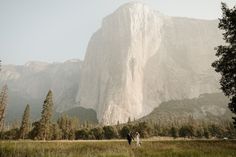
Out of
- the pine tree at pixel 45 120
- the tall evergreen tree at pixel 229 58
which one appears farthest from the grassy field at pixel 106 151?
the pine tree at pixel 45 120

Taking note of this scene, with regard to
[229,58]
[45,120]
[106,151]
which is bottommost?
[106,151]

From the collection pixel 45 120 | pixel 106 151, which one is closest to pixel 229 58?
pixel 106 151

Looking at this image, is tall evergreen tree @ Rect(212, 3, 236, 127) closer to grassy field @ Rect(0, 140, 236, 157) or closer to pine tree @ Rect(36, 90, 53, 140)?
grassy field @ Rect(0, 140, 236, 157)

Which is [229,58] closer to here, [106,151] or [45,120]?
[106,151]

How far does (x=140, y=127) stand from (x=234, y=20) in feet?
324

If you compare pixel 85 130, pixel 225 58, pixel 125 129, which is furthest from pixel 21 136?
pixel 225 58

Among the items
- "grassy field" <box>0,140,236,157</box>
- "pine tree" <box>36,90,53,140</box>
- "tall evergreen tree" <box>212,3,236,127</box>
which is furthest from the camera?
"pine tree" <box>36,90,53,140</box>

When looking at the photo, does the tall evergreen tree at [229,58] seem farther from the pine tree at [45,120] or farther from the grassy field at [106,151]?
the pine tree at [45,120]

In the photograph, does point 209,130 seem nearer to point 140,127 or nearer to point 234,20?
point 140,127

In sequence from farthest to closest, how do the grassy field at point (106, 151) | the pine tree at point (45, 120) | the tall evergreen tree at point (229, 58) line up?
the pine tree at point (45, 120), the tall evergreen tree at point (229, 58), the grassy field at point (106, 151)

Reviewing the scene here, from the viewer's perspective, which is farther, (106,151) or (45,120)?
(45,120)

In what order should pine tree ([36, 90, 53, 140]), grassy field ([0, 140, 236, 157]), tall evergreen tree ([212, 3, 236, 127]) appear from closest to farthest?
grassy field ([0, 140, 236, 157]) → tall evergreen tree ([212, 3, 236, 127]) → pine tree ([36, 90, 53, 140])

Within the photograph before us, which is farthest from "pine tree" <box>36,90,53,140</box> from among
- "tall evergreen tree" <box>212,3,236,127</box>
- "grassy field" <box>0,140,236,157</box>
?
"tall evergreen tree" <box>212,3,236,127</box>

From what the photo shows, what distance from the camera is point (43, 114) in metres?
82.3
